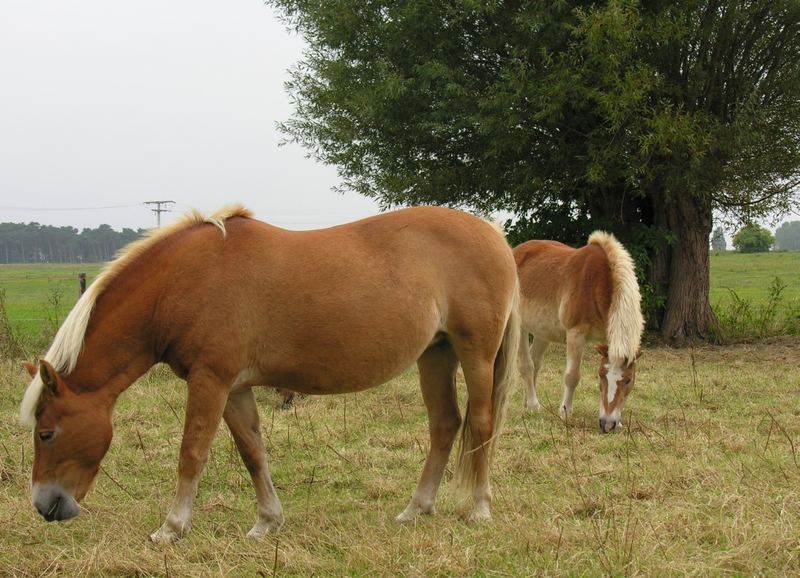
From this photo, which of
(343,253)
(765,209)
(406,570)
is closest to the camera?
(406,570)

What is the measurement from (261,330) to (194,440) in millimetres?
630

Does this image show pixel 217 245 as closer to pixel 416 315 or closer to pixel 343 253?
pixel 343 253

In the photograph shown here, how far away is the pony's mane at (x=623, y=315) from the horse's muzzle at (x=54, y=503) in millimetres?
4652

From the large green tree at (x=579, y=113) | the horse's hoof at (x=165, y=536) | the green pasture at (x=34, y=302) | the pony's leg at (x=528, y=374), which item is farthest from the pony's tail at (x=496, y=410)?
the green pasture at (x=34, y=302)

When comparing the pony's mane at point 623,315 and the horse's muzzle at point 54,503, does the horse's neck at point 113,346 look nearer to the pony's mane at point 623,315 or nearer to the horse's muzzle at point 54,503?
the horse's muzzle at point 54,503

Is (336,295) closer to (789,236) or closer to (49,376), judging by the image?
(49,376)

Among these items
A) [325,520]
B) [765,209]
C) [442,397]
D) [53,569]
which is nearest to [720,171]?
[765,209]

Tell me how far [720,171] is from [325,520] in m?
9.64

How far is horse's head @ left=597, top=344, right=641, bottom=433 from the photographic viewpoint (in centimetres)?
646

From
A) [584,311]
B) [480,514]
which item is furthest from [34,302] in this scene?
[480,514]

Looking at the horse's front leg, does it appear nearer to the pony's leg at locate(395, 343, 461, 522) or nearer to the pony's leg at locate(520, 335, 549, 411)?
the pony's leg at locate(395, 343, 461, 522)

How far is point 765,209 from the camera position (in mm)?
12578

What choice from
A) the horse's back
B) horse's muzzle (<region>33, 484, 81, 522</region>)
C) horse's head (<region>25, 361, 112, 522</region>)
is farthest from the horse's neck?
horse's muzzle (<region>33, 484, 81, 522</region>)

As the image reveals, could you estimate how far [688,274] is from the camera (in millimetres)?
12727
